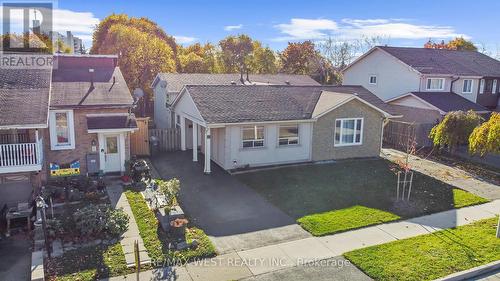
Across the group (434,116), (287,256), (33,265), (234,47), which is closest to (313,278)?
(287,256)

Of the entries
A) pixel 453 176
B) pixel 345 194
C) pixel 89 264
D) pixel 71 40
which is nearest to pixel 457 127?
pixel 453 176

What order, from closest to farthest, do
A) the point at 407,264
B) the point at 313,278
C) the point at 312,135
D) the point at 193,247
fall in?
the point at 313,278 < the point at 407,264 < the point at 193,247 < the point at 312,135

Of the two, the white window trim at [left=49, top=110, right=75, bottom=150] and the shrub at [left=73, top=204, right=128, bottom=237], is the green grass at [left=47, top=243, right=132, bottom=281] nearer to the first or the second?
the shrub at [left=73, top=204, right=128, bottom=237]

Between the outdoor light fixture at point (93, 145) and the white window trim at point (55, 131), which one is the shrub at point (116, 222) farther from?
the white window trim at point (55, 131)

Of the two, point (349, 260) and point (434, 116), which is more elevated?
point (434, 116)

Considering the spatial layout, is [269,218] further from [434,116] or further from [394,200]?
[434,116]

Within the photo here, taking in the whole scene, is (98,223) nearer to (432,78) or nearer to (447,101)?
(447,101)
